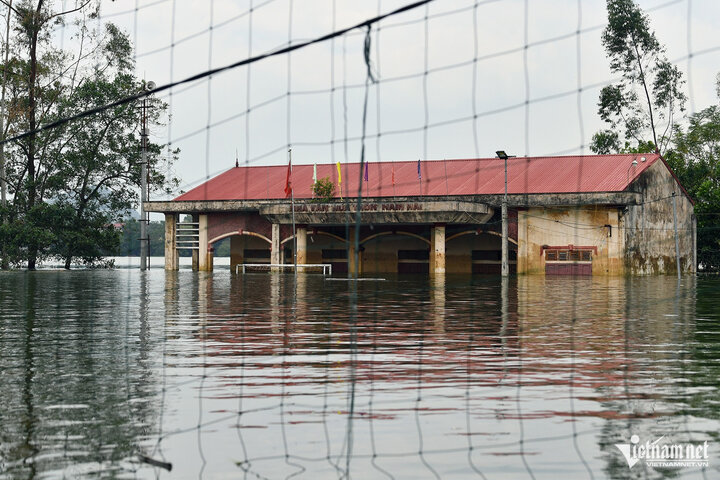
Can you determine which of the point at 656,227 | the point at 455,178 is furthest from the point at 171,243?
the point at 656,227

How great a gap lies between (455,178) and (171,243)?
21089 millimetres

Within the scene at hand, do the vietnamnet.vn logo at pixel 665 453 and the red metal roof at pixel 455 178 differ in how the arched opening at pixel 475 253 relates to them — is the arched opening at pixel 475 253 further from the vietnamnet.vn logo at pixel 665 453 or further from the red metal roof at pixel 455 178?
the vietnamnet.vn logo at pixel 665 453

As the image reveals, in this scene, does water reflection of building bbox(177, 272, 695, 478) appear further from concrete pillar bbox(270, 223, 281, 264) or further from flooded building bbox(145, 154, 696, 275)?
concrete pillar bbox(270, 223, 281, 264)

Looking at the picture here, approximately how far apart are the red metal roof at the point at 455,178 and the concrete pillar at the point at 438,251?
3039mm

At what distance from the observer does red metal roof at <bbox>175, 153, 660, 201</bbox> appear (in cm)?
5609

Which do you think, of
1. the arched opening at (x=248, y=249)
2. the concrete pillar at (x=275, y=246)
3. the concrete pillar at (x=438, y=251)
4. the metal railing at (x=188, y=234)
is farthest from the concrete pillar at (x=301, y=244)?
the concrete pillar at (x=438, y=251)

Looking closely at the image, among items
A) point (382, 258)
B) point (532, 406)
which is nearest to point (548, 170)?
point (382, 258)

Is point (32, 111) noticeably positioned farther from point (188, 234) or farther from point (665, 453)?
point (665, 453)

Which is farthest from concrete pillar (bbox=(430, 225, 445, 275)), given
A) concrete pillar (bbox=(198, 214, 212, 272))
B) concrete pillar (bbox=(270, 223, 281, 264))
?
concrete pillar (bbox=(198, 214, 212, 272))

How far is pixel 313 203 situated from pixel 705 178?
97.3 feet

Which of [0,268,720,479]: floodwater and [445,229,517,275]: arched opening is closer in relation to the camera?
[0,268,720,479]: floodwater

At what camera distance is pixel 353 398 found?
8.50 m

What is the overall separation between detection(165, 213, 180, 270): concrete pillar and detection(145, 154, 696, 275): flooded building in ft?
0.31

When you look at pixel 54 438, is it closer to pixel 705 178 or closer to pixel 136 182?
pixel 136 182
